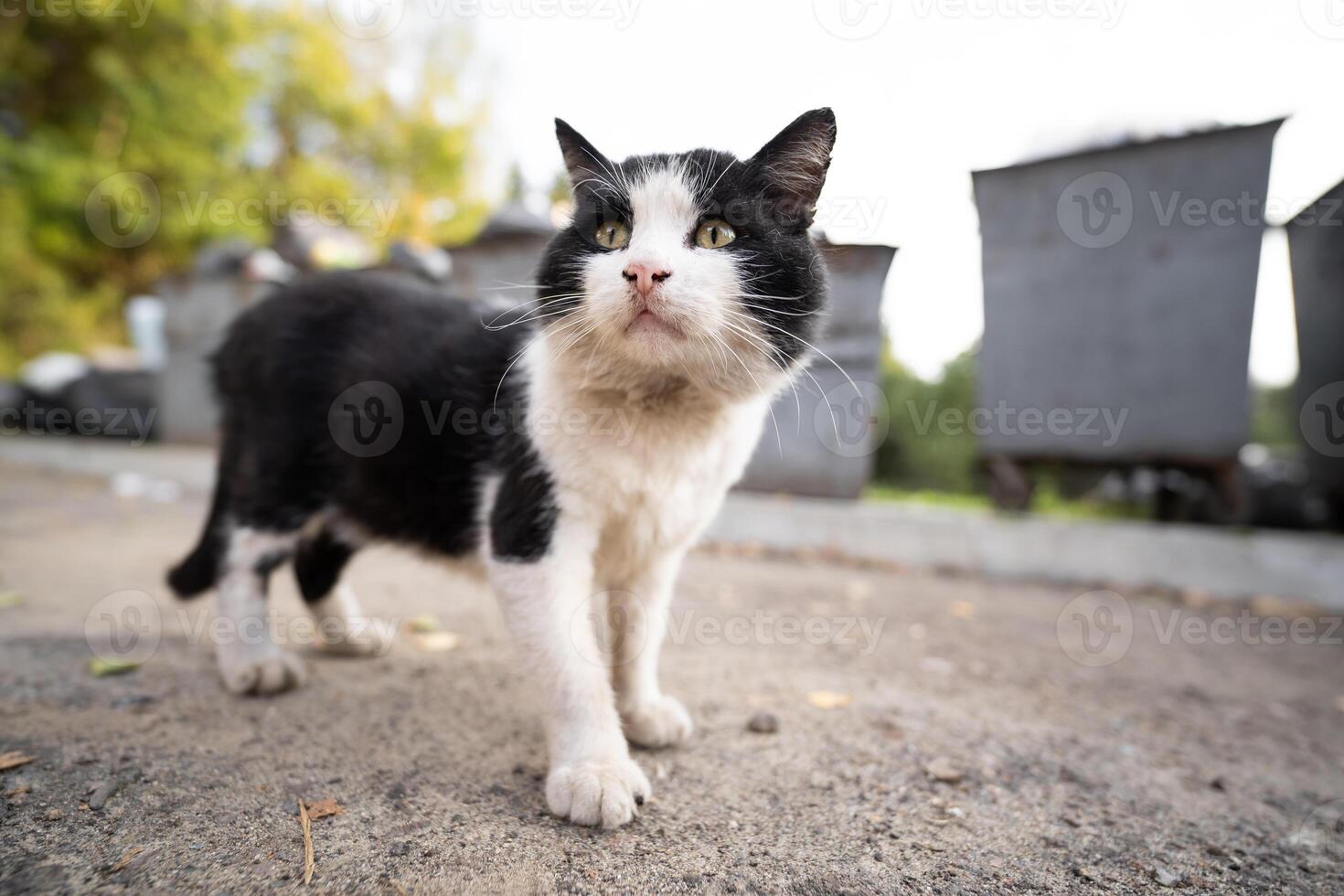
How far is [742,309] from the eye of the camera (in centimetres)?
149

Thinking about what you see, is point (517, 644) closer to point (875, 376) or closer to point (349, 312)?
point (349, 312)

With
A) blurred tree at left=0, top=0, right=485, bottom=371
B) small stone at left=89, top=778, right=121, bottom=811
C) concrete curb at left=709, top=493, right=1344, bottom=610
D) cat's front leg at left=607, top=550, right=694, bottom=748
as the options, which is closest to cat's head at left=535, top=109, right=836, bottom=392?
cat's front leg at left=607, top=550, right=694, bottom=748

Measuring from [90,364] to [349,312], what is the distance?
24.1 ft

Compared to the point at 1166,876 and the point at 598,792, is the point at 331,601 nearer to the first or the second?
the point at 598,792

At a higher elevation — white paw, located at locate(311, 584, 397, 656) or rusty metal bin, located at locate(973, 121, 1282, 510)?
rusty metal bin, located at locate(973, 121, 1282, 510)

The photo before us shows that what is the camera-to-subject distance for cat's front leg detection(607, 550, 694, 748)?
6.00 ft

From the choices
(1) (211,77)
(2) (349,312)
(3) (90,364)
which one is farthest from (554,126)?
(1) (211,77)

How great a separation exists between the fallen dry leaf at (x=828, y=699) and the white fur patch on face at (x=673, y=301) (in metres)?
1.13

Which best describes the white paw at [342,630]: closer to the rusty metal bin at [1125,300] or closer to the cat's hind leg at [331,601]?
the cat's hind leg at [331,601]

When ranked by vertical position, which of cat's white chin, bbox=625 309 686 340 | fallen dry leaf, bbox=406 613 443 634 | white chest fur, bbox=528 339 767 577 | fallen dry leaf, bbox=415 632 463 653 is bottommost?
fallen dry leaf, bbox=406 613 443 634

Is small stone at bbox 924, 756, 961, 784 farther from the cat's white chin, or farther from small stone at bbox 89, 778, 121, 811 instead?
small stone at bbox 89, 778, 121, 811

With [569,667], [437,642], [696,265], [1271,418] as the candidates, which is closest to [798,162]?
[696,265]

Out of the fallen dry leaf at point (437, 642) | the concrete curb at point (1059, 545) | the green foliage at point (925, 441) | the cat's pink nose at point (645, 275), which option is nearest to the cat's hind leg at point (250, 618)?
the fallen dry leaf at point (437, 642)

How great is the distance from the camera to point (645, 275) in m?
1.37
